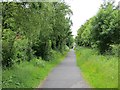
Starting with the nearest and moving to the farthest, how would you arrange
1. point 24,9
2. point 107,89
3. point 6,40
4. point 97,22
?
point 107,89 < point 24,9 < point 6,40 < point 97,22

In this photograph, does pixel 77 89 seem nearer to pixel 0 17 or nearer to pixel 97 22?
pixel 0 17

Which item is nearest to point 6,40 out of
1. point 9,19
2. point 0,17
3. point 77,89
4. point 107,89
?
point 9,19

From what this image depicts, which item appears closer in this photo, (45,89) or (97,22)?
(45,89)

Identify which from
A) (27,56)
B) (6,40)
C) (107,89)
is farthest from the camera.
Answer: (27,56)

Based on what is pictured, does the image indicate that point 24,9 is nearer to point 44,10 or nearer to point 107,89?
point 44,10

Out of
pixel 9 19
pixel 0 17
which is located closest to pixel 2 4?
pixel 0 17

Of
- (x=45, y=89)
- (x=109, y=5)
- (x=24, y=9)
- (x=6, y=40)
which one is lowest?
(x=45, y=89)

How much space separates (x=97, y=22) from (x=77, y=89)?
19826 mm

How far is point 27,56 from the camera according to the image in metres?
26.7

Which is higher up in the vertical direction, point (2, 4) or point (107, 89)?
point (2, 4)

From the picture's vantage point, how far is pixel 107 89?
12688 mm

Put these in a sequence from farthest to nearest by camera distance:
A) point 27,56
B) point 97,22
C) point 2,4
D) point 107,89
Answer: point 97,22
point 27,56
point 2,4
point 107,89

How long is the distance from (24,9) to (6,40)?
4596 mm

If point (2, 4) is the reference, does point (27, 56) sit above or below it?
below
